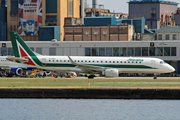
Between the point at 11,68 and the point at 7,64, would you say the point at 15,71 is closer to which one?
the point at 11,68

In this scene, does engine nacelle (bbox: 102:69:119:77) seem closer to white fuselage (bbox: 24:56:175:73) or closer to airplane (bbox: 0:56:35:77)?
white fuselage (bbox: 24:56:175:73)

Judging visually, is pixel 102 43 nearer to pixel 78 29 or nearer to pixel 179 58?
pixel 179 58

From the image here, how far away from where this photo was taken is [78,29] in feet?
533

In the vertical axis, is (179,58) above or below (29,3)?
below

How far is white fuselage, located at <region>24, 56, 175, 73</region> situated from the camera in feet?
233

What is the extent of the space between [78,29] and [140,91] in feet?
384

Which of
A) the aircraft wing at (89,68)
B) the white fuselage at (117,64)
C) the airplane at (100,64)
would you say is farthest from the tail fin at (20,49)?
the aircraft wing at (89,68)

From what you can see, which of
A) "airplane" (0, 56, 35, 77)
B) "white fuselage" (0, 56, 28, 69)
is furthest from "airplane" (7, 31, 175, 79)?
"white fuselage" (0, 56, 28, 69)

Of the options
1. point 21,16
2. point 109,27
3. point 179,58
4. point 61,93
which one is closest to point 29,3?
point 21,16

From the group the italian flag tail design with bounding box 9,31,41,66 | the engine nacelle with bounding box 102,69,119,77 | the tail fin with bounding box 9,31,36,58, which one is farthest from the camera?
the tail fin with bounding box 9,31,36,58
